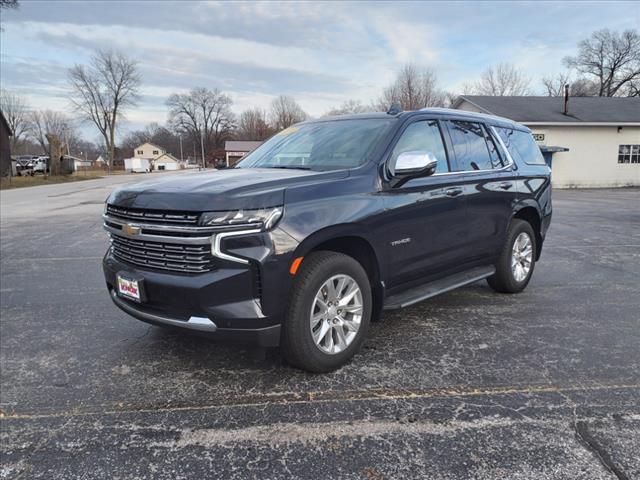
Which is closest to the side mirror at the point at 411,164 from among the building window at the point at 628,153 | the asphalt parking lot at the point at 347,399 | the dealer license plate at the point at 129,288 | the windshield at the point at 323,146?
the windshield at the point at 323,146

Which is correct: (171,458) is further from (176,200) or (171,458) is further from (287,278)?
(176,200)

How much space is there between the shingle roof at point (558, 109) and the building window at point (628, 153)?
160 cm

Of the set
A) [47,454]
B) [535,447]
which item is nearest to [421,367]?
[535,447]

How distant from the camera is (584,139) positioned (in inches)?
1027

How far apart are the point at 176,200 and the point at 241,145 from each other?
216 feet

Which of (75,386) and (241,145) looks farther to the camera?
(241,145)

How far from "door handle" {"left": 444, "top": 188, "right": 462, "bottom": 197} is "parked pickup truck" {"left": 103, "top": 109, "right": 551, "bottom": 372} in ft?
0.05

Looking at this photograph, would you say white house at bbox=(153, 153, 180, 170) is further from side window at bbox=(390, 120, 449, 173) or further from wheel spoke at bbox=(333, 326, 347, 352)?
wheel spoke at bbox=(333, 326, 347, 352)

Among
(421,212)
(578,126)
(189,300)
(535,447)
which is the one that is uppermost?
(578,126)

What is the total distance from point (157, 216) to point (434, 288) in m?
2.39

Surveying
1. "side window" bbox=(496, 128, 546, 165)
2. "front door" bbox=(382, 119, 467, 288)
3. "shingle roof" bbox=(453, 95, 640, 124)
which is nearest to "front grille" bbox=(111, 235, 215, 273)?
"front door" bbox=(382, 119, 467, 288)

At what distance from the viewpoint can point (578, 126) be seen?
2572 centimetres

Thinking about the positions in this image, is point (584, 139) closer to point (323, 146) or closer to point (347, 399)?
point (323, 146)

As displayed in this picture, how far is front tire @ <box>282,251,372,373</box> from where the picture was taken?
2.98 meters
